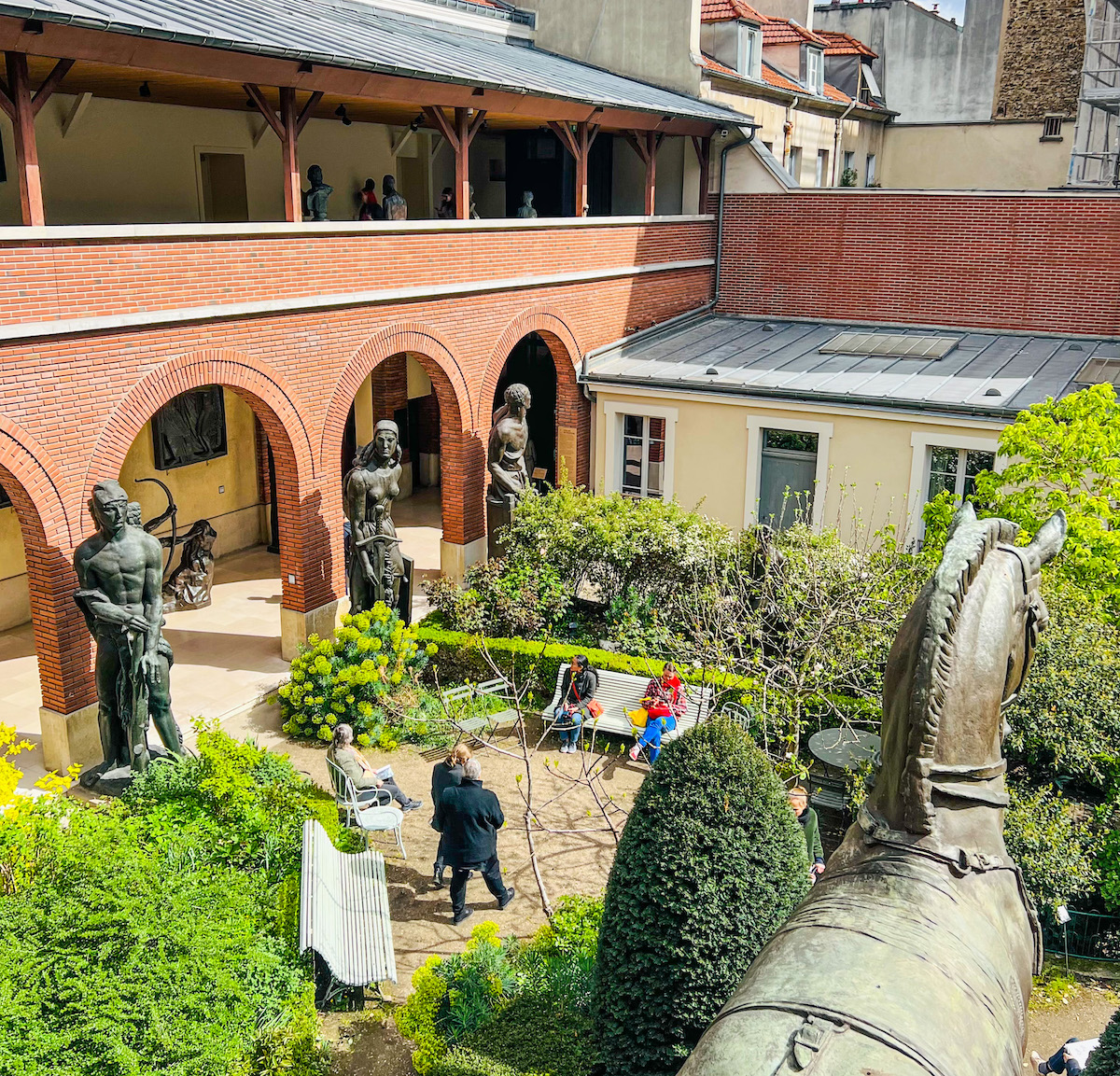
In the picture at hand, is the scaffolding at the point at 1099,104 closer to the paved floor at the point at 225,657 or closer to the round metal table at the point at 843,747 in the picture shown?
the paved floor at the point at 225,657

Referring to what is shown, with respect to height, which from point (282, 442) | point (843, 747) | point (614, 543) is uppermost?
point (282, 442)

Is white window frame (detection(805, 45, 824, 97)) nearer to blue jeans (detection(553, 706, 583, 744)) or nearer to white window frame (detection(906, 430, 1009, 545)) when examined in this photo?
white window frame (detection(906, 430, 1009, 545))

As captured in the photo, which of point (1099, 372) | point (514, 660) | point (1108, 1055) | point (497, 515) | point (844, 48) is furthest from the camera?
point (844, 48)

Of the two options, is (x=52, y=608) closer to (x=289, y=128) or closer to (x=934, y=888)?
(x=289, y=128)

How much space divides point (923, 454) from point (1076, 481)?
5.48 meters

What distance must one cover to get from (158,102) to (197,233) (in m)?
5.42

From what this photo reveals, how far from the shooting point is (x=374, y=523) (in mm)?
14320

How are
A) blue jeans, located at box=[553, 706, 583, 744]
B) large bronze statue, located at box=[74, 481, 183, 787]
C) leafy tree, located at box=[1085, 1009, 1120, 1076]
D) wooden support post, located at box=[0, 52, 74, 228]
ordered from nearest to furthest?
leafy tree, located at box=[1085, 1009, 1120, 1076]
large bronze statue, located at box=[74, 481, 183, 787]
wooden support post, located at box=[0, 52, 74, 228]
blue jeans, located at box=[553, 706, 583, 744]

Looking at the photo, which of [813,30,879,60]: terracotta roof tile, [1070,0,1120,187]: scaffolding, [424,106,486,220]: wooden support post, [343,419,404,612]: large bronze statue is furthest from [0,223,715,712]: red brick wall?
[813,30,879,60]: terracotta roof tile

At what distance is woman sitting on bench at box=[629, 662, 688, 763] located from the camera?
12.7 metres

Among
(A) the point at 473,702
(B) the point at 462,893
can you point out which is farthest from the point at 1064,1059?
(A) the point at 473,702

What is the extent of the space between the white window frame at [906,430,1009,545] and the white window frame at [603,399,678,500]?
412 centimetres

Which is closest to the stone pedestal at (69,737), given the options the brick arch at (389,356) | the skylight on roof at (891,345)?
the brick arch at (389,356)

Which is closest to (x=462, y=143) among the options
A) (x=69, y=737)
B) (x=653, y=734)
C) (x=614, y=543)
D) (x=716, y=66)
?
(x=614, y=543)
